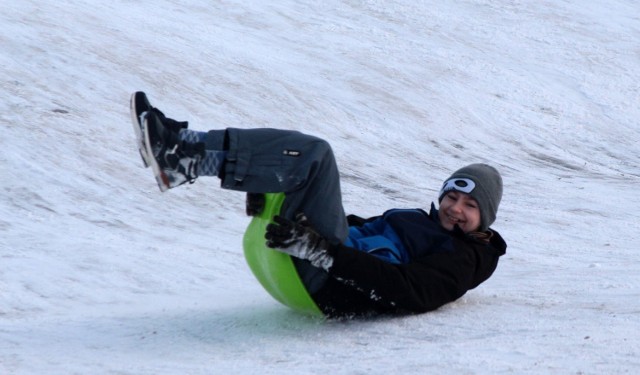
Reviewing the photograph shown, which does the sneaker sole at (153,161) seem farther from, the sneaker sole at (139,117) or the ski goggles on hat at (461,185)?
the ski goggles on hat at (461,185)

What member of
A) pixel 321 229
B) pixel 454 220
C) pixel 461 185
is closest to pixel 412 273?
pixel 321 229

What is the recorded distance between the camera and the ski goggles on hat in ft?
14.8

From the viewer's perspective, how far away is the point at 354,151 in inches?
367

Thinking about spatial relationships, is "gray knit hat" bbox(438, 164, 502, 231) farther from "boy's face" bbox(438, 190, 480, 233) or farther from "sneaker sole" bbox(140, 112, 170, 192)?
"sneaker sole" bbox(140, 112, 170, 192)

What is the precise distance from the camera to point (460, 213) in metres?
4.50

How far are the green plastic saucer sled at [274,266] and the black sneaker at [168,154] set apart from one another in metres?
0.40

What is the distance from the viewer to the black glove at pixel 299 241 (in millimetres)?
3676

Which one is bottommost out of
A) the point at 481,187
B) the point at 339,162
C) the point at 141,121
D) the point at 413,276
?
the point at 339,162

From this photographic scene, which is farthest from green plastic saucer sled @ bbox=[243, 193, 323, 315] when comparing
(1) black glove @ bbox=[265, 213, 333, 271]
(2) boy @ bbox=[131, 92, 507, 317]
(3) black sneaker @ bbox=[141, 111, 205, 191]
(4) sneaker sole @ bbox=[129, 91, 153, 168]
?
(4) sneaker sole @ bbox=[129, 91, 153, 168]

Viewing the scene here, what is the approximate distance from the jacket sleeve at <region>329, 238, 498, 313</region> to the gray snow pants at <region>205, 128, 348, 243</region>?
166 mm

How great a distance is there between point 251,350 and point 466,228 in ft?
4.42

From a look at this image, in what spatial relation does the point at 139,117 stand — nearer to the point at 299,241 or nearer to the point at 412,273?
the point at 299,241

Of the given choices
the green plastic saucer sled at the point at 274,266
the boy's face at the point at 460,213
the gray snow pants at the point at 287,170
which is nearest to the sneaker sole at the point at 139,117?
the gray snow pants at the point at 287,170

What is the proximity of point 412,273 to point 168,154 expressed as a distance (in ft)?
3.59
